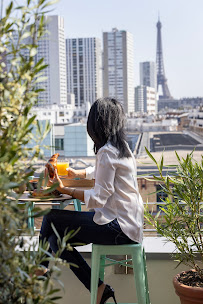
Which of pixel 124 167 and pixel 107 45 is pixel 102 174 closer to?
pixel 124 167

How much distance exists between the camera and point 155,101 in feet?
296

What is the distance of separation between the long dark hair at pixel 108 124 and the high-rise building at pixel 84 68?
65422 millimetres

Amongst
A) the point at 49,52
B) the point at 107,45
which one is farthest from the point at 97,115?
the point at 107,45

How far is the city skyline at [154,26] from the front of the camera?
205ft

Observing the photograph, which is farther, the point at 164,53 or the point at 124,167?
the point at 164,53

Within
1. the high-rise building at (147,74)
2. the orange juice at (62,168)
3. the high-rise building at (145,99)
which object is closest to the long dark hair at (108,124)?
the orange juice at (62,168)

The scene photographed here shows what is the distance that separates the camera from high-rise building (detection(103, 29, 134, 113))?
72188 millimetres

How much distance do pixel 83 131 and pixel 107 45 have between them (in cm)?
3068

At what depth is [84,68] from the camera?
236ft

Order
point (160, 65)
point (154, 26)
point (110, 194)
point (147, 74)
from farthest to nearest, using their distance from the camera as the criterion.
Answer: point (147, 74)
point (154, 26)
point (160, 65)
point (110, 194)

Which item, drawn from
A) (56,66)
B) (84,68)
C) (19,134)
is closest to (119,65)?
(84,68)

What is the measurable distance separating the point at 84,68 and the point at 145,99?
51.9 ft

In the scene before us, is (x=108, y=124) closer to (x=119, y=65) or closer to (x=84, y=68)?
(x=84, y=68)

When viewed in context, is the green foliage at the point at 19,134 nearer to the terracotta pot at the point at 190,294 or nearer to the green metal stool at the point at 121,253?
the green metal stool at the point at 121,253
